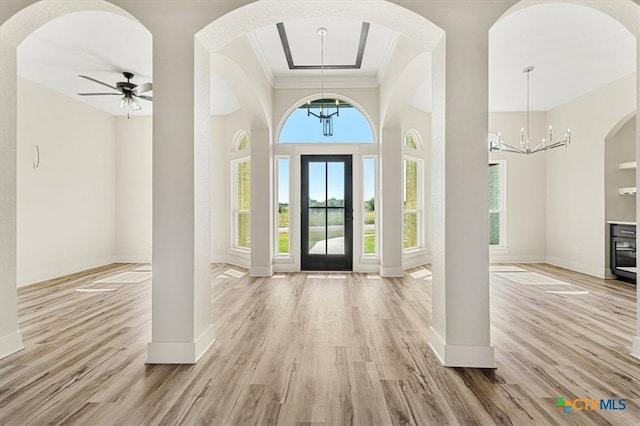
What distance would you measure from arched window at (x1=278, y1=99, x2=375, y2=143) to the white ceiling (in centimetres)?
44

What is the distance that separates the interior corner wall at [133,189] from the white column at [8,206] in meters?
4.75

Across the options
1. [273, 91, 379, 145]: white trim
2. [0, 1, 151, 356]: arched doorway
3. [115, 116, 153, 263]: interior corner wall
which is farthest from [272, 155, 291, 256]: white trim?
[0, 1, 151, 356]: arched doorway

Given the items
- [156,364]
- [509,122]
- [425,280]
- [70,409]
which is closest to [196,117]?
[156,364]

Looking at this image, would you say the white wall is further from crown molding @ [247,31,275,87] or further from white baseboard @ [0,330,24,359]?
white baseboard @ [0,330,24,359]

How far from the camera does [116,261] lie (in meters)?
7.31

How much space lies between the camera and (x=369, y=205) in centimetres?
620

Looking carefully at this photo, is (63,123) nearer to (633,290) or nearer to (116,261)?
(116,261)

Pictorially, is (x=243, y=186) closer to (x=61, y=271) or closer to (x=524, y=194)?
(x=61, y=271)

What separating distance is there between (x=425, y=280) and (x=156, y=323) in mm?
4114

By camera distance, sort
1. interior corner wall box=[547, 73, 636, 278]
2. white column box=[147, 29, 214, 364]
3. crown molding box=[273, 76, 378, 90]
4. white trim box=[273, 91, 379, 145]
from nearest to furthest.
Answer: white column box=[147, 29, 214, 364]
interior corner wall box=[547, 73, 636, 278]
crown molding box=[273, 76, 378, 90]
white trim box=[273, 91, 379, 145]

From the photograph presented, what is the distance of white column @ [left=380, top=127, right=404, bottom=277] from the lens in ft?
18.6

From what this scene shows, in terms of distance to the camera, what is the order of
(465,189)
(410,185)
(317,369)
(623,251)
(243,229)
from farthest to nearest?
(243,229) → (410,185) → (623,251) → (465,189) → (317,369)

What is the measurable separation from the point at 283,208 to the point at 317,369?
13.4ft

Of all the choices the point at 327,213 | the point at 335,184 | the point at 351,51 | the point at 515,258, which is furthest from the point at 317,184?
the point at 515,258
